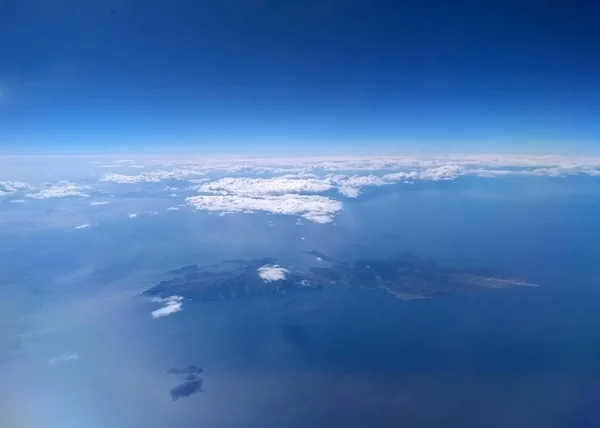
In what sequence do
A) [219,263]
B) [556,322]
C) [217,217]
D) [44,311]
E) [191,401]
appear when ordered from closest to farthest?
[191,401]
[556,322]
[44,311]
[219,263]
[217,217]

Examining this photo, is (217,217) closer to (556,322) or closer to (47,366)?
(47,366)

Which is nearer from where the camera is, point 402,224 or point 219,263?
point 219,263

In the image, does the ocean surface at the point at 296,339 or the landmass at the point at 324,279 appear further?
the landmass at the point at 324,279

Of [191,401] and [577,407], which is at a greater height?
[577,407]

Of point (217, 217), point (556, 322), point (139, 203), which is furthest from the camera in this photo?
point (139, 203)

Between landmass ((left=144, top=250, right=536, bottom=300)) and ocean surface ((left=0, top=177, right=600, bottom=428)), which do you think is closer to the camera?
ocean surface ((left=0, top=177, right=600, bottom=428))

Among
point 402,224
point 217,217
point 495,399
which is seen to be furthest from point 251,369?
point 402,224

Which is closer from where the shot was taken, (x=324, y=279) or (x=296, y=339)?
(x=296, y=339)
